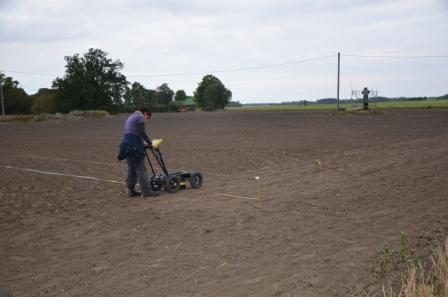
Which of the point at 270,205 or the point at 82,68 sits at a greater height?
the point at 82,68

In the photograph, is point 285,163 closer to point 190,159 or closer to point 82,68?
point 190,159

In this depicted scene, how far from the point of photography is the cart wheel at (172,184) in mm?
10531

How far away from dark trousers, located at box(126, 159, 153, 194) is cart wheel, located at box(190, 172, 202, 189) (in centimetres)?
115

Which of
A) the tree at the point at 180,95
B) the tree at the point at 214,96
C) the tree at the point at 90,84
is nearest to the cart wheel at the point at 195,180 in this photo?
the tree at the point at 90,84

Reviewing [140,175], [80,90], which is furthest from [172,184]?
[80,90]

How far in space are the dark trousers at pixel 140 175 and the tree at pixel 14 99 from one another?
95.8 m

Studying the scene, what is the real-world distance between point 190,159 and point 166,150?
4002 millimetres

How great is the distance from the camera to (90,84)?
102 m

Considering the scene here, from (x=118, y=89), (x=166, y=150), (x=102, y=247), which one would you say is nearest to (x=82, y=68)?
(x=118, y=89)

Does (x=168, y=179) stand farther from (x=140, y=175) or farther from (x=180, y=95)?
(x=180, y=95)

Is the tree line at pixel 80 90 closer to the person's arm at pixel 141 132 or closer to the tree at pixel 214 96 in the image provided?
the tree at pixel 214 96

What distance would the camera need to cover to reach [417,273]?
17.0 feet

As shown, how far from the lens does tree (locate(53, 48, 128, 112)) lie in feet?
332

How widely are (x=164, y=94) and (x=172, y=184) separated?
535 ft
